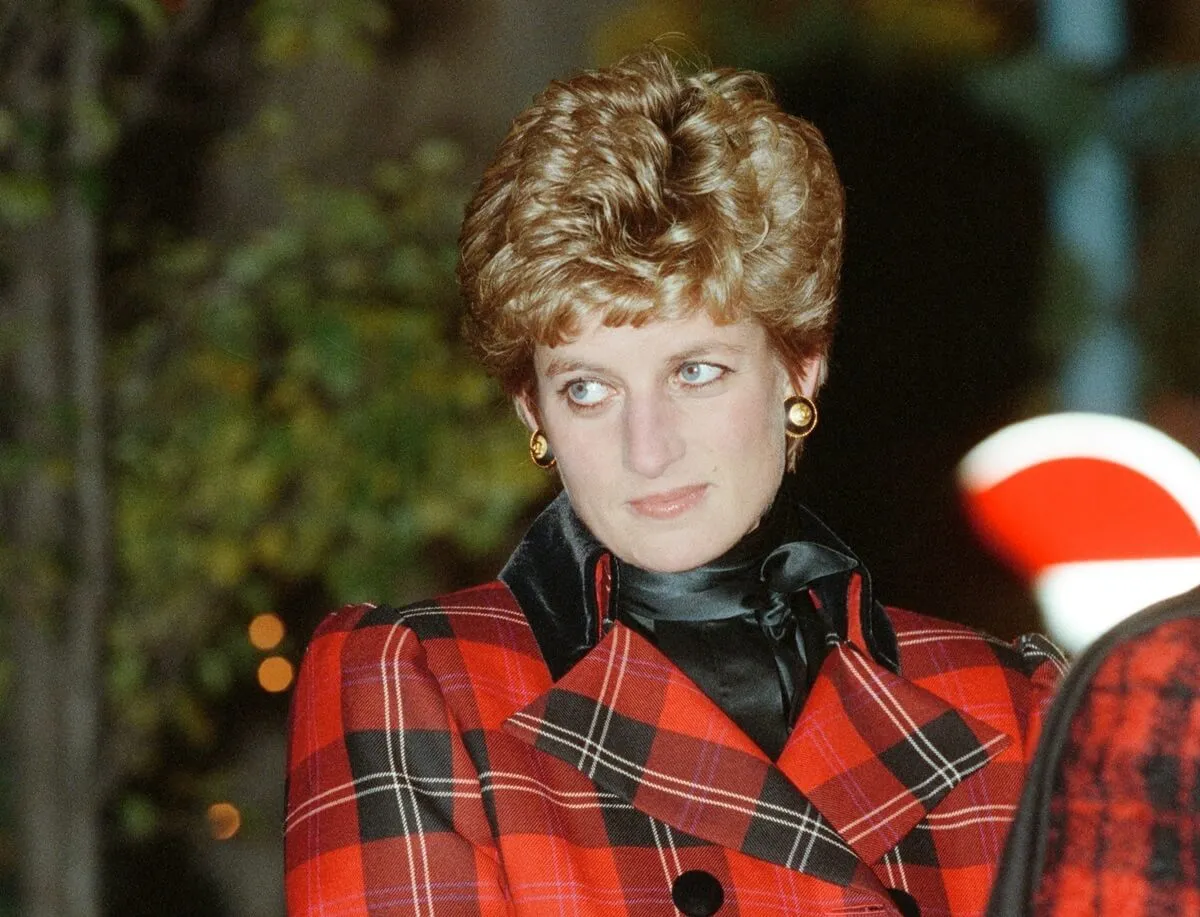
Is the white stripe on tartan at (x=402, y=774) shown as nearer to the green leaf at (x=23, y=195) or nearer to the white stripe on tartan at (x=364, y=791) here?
the white stripe on tartan at (x=364, y=791)

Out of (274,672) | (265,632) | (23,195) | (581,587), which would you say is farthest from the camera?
(274,672)

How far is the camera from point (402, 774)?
1427mm

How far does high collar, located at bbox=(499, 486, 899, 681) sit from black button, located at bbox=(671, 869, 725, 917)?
0.81 ft

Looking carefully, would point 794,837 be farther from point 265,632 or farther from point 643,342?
point 265,632

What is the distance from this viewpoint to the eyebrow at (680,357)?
151 cm

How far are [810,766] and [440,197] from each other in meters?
1.62

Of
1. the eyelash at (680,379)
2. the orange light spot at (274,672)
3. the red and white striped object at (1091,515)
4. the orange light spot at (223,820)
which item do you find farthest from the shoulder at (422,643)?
the red and white striped object at (1091,515)

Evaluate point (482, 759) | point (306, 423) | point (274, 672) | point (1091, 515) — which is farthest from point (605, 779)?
point (1091, 515)

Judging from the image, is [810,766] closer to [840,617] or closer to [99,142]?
[840,617]

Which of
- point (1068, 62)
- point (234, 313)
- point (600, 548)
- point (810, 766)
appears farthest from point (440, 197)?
point (1068, 62)

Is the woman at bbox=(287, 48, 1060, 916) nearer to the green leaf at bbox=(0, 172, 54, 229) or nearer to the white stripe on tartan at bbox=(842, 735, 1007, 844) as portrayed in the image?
the white stripe on tartan at bbox=(842, 735, 1007, 844)

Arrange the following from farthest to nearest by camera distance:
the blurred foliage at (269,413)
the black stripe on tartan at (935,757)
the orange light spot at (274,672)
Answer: the orange light spot at (274,672) → the blurred foliage at (269,413) → the black stripe on tartan at (935,757)

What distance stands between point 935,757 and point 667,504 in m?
0.37

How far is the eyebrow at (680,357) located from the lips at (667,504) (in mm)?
129
